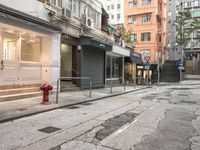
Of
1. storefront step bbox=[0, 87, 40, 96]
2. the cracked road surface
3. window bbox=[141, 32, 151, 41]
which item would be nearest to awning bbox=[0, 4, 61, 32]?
storefront step bbox=[0, 87, 40, 96]

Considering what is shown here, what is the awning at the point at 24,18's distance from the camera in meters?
9.50

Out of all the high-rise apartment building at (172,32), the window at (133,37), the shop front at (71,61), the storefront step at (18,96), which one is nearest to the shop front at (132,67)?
the window at (133,37)

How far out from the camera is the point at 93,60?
1892 centimetres

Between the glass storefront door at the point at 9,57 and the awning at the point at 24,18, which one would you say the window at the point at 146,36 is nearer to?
the awning at the point at 24,18

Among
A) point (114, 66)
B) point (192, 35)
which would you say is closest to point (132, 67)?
point (114, 66)

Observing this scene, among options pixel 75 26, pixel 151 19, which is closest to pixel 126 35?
pixel 151 19

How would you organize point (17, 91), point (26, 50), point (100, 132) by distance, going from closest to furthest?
point (100, 132)
point (17, 91)
point (26, 50)

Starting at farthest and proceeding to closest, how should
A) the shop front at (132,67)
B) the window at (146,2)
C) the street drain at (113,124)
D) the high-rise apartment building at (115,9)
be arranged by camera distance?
the high-rise apartment building at (115,9) < the window at (146,2) < the shop front at (132,67) < the street drain at (113,124)

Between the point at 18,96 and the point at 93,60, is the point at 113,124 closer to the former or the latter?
the point at 18,96

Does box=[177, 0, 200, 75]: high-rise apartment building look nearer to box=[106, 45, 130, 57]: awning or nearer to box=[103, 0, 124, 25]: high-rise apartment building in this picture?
box=[103, 0, 124, 25]: high-rise apartment building

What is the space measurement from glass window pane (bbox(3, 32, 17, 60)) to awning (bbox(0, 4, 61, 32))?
1.27 m

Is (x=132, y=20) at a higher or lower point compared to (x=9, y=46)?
higher

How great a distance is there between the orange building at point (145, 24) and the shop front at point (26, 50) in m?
26.8

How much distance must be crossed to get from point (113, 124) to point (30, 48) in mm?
8005
